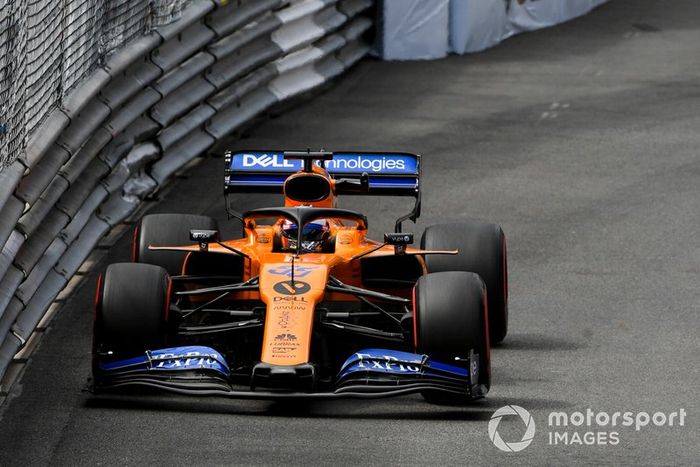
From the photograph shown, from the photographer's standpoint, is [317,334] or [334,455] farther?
[317,334]

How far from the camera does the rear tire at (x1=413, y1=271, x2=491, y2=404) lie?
866cm

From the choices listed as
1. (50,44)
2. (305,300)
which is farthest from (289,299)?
(50,44)

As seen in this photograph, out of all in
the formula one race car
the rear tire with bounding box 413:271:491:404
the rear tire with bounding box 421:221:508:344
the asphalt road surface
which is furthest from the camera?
the rear tire with bounding box 421:221:508:344

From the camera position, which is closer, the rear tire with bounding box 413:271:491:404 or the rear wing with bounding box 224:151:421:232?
the rear tire with bounding box 413:271:491:404

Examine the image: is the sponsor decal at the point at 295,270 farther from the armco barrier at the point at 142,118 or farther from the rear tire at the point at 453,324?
the armco barrier at the point at 142,118

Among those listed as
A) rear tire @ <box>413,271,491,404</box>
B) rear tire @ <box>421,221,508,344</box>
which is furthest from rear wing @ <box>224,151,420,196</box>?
rear tire @ <box>413,271,491,404</box>

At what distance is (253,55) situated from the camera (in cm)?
1600

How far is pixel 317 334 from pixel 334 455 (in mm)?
1160

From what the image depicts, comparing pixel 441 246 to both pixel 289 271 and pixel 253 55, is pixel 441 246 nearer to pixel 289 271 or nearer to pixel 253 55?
pixel 289 271

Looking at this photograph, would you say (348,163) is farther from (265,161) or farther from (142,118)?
(142,118)

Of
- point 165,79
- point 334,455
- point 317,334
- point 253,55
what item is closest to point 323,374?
point 317,334

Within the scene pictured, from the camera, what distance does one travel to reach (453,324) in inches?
342

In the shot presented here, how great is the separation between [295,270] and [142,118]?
14.7 feet

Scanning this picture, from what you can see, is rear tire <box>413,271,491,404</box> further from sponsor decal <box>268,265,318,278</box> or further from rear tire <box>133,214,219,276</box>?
rear tire <box>133,214,219,276</box>
